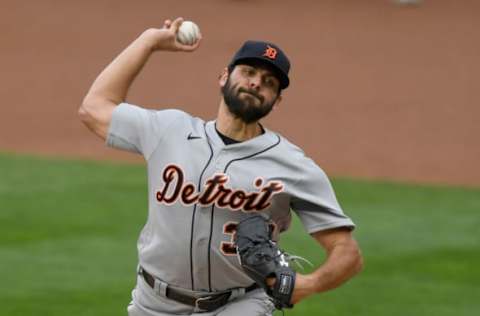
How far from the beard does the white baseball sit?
29cm

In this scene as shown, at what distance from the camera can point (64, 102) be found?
16.1 metres

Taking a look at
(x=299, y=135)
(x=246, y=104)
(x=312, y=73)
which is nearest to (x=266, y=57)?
(x=246, y=104)

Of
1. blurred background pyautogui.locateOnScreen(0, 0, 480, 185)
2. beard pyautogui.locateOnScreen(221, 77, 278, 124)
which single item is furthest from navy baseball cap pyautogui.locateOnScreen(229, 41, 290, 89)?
blurred background pyautogui.locateOnScreen(0, 0, 480, 185)

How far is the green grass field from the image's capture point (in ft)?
27.7

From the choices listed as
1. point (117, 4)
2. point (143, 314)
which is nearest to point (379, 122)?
point (117, 4)

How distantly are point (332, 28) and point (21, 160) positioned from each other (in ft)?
25.5

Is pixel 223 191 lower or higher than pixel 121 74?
lower

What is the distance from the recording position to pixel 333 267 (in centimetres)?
465

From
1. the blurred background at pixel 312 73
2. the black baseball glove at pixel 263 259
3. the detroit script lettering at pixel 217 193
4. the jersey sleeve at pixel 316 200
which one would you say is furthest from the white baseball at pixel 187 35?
the blurred background at pixel 312 73

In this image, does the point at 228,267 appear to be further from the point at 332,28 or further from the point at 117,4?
the point at 117,4

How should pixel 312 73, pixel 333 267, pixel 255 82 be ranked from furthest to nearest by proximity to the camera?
pixel 312 73, pixel 255 82, pixel 333 267

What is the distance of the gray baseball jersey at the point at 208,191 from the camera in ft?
15.6

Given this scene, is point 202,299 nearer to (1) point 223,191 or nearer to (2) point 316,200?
(1) point 223,191

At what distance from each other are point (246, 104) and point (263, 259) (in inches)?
24.0
